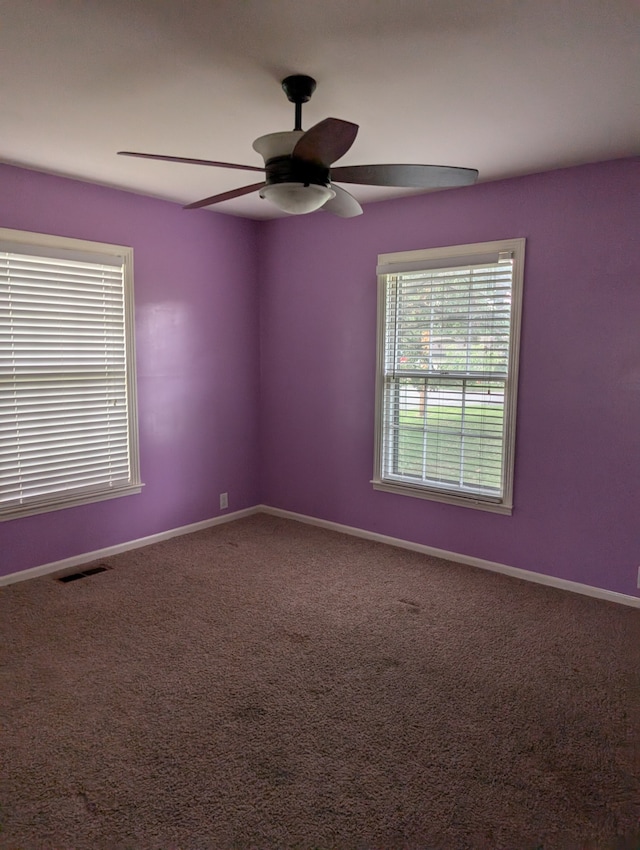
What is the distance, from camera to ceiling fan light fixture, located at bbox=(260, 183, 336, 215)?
2.17 m

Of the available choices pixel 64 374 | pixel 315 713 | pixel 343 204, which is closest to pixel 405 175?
pixel 343 204

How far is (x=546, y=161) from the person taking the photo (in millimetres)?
3164

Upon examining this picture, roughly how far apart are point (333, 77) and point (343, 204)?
510mm

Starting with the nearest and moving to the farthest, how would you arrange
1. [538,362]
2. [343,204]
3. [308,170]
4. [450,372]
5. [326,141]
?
1. [326,141]
2. [308,170]
3. [343,204]
4. [538,362]
5. [450,372]

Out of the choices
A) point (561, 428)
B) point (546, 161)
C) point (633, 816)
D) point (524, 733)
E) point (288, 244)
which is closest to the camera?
point (633, 816)

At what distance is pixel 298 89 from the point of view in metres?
2.28

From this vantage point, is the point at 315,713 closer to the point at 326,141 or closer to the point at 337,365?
the point at 326,141

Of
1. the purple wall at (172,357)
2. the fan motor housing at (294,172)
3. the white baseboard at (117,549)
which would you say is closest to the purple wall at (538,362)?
the purple wall at (172,357)

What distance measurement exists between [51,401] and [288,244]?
2.25 metres

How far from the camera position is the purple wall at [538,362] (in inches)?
125

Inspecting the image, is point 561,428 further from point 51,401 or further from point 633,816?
point 51,401

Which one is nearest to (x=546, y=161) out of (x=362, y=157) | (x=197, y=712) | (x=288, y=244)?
(x=362, y=157)

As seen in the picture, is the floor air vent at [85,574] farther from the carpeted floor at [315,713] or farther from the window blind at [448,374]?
the window blind at [448,374]

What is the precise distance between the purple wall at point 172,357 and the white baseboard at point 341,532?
59 mm
